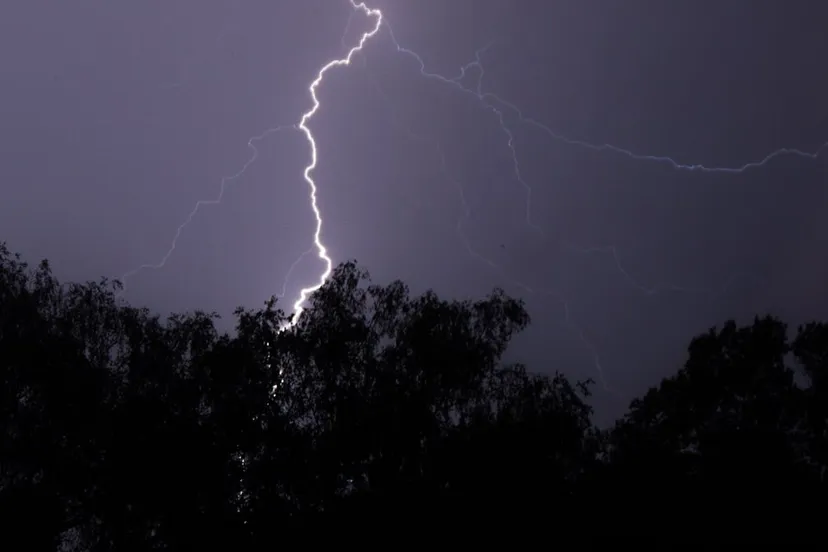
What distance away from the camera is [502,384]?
53.7ft

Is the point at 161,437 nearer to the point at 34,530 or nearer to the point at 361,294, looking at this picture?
the point at 34,530

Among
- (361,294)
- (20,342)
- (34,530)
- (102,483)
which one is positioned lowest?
(34,530)

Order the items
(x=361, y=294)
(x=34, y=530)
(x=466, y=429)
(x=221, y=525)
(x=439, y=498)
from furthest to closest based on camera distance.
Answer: (x=361, y=294) < (x=466, y=429) < (x=221, y=525) < (x=439, y=498) < (x=34, y=530)

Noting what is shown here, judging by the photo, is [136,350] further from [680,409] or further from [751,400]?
[751,400]

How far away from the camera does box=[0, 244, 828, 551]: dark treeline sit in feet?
40.3

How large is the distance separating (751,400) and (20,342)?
1388 cm

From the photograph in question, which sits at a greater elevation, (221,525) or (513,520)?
(221,525)

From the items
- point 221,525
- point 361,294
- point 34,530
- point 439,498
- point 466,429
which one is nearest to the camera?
point 34,530

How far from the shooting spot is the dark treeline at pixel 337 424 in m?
12.3

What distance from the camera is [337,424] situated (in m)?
15.3

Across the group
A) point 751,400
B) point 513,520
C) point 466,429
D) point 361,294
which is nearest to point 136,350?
point 361,294

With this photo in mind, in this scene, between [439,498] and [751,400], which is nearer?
[439,498]

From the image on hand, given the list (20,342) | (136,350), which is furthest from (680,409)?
(20,342)

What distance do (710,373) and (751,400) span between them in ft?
4.34
